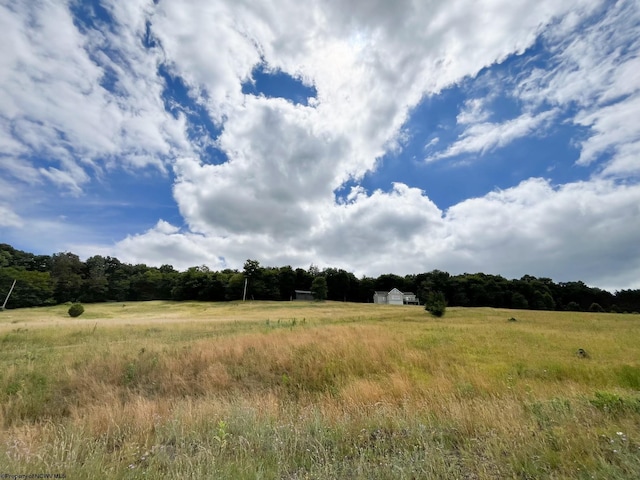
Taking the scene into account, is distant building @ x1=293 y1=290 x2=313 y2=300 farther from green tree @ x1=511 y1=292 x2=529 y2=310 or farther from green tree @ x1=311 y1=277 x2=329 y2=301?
green tree @ x1=511 y1=292 x2=529 y2=310

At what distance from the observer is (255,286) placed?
89.0m

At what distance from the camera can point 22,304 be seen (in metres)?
73.4

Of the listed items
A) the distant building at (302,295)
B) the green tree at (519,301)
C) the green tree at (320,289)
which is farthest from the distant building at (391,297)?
the green tree at (519,301)

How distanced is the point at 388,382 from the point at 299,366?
368cm

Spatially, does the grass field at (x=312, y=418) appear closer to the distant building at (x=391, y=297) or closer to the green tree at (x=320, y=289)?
the green tree at (x=320, y=289)

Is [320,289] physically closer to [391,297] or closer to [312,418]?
[391,297]

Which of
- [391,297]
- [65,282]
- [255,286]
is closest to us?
[65,282]

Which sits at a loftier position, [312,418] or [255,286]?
[255,286]

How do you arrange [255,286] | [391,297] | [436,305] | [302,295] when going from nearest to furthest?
[436,305], [255,286], [391,297], [302,295]

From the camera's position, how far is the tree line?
8150 centimetres

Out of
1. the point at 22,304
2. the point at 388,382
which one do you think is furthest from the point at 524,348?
the point at 22,304

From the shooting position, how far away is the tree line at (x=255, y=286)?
81.5 metres

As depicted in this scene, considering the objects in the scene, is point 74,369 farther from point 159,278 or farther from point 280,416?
point 159,278

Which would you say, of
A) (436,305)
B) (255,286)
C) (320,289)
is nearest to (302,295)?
(255,286)
